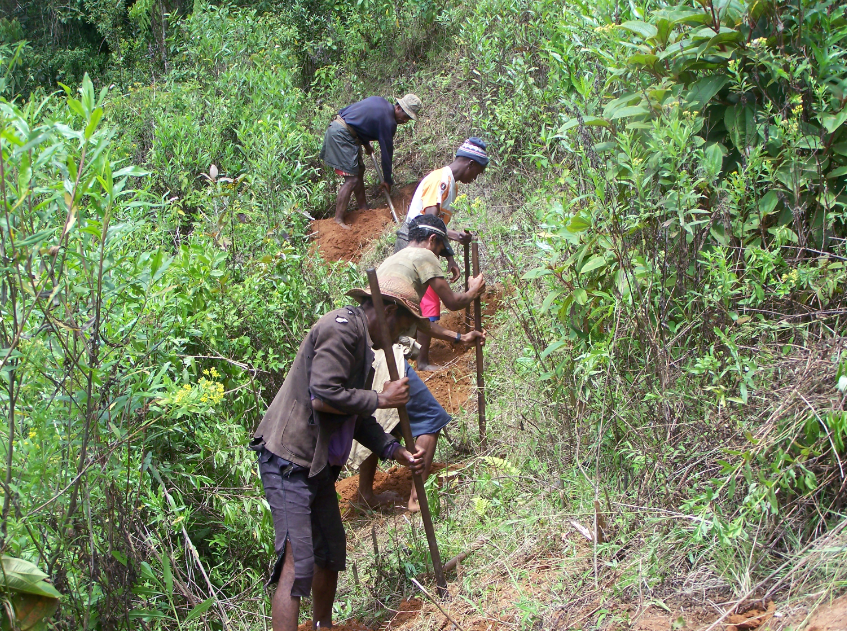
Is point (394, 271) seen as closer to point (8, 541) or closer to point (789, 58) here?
point (789, 58)

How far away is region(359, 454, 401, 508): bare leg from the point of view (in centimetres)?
504

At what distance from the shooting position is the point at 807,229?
3562mm

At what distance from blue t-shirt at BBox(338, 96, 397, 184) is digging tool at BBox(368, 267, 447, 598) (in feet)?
19.3

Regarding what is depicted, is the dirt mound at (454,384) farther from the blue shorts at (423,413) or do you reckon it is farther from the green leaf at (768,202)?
the green leaf at (768,202)

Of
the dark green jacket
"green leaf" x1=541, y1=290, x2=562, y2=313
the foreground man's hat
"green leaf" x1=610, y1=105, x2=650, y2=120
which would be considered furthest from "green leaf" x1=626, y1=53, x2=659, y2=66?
the foreground man's hat

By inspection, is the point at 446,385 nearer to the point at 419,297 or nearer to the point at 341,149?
the point at 419,297

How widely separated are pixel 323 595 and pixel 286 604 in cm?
46

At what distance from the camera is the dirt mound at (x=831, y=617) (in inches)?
96.6

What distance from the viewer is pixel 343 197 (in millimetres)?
9789

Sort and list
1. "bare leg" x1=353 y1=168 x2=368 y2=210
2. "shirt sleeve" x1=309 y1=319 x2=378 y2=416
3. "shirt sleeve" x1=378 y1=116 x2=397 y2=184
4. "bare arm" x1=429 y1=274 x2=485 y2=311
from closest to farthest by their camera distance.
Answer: "shirt sleeve" x1=309 y1=319 x2=378 y2=416 < "bare arm" x1=429 y1=274 x2=485 y2=311 < "shirt sleeve" x1=378 y1=116 x2=397 y2=184 < "bare leg" x1=353 y1=168 x2=368 y2=210

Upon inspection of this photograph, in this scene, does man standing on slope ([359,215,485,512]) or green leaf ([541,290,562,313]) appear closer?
green leaf ([541,290,562,313])

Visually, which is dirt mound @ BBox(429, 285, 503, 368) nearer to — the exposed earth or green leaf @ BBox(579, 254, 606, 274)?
the exposed earth

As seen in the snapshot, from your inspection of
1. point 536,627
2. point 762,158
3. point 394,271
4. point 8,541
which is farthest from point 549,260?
point 8,541

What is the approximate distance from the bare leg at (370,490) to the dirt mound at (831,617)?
2.93m
